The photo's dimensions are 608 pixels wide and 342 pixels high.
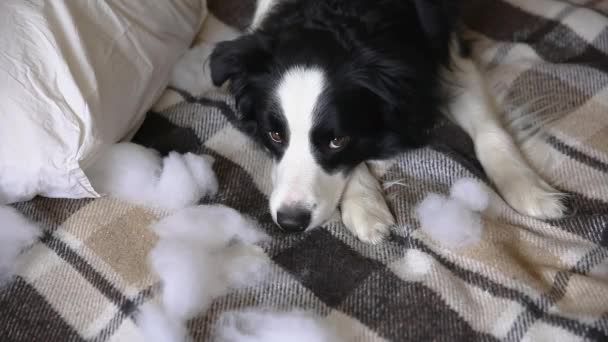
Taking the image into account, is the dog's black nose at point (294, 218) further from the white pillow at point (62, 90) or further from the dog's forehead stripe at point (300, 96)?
the white pillow at point (62, 90)

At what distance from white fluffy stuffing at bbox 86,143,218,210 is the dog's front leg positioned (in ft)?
1.23

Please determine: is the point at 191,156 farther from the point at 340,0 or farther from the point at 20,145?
the point at 340,0

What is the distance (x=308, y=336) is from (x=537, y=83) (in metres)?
1.17

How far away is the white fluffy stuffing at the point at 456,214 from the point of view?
1.39m

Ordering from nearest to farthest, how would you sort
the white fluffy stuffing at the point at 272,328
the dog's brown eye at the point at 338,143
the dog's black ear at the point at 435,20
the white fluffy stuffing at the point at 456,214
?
the white fluffy stuffing at the point at 272,328 < the white fluffy stuffing at the point at 456,214 < the dog's brown eye at the point at 338,143 < the dog's black ear at the point at 435,20

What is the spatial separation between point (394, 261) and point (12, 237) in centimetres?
96

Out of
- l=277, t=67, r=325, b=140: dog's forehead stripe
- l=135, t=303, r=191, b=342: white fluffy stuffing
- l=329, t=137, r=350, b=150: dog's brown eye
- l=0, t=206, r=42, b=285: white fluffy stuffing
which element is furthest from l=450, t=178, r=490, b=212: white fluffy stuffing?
l=0, t=206, r=42, b=285: white fluffy stuffing

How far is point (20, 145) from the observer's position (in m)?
1.46

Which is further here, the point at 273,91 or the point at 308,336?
the point at 273,91

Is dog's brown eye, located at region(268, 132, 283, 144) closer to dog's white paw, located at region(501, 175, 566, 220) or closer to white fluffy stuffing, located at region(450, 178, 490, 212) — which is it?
white fluffy stuffing, located at region(450, 178, 490, 212)

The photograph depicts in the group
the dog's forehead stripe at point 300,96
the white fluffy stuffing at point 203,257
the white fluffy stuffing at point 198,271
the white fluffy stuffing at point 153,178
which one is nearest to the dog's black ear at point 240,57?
the dog's forehead stripe at point 300,96

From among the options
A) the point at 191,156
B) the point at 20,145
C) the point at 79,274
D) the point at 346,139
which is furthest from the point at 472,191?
the point at 20,145

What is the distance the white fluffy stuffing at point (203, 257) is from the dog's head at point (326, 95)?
110 mm

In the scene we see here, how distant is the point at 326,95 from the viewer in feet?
4.81
